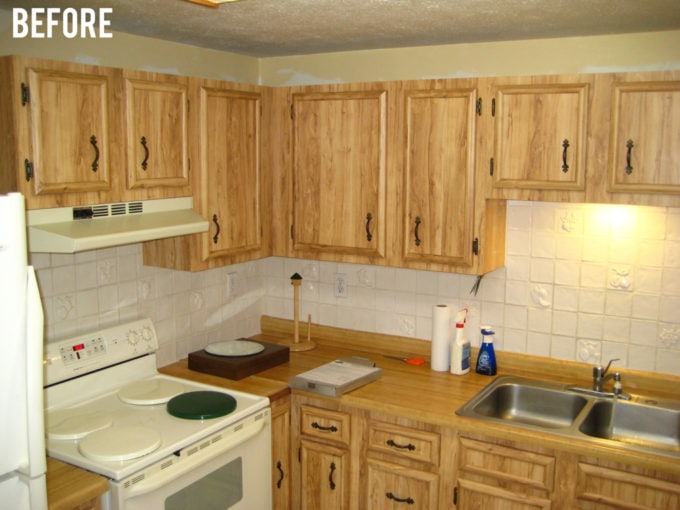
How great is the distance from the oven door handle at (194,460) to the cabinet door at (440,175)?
101 centimetres

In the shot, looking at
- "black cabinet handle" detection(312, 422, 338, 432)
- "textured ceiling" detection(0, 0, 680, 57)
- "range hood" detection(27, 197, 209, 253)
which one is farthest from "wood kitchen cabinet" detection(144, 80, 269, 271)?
"black cabinet handle" detection(312, 422, 338, 432)

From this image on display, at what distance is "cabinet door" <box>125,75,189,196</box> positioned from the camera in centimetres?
266

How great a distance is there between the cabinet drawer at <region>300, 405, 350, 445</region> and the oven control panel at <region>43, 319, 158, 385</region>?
0.73 m

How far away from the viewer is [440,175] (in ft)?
9.72

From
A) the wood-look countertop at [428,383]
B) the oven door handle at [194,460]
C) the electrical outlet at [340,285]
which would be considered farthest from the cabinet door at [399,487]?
the electrical outlet at [340,285]

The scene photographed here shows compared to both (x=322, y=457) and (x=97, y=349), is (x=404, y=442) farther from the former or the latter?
(x=97, y=349)

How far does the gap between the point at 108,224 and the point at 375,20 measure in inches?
47.9

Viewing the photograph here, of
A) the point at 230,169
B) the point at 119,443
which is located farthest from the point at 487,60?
the point at 119,443

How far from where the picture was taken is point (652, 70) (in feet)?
8.96

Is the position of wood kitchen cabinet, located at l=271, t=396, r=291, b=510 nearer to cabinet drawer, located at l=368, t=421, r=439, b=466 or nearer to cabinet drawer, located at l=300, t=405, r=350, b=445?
cabinet drawer, located at l=300, t=405, r=350, b=445

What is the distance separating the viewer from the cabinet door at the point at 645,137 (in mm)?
2512

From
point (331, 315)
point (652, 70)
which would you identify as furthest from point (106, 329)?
point (652, 70)

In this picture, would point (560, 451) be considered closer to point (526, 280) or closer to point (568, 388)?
point (568, 388)

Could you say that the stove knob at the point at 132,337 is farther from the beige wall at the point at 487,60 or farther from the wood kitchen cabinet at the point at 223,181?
the beige wall at the point at 487,60
